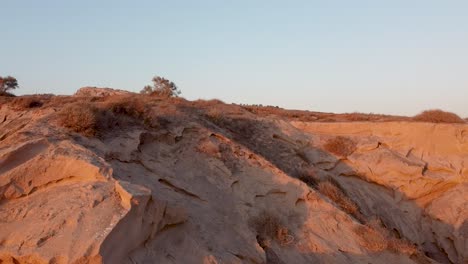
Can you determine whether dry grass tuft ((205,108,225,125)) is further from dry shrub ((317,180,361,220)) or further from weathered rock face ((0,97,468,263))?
dry shrub ((317,180,361,220))

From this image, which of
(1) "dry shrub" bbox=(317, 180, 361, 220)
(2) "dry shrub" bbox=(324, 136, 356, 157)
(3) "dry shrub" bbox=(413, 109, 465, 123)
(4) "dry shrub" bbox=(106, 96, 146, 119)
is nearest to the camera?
(4) "dry shrub" bbox=(106, 96, 146, 119)

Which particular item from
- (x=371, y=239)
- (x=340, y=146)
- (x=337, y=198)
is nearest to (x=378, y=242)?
(x=371, y=239)

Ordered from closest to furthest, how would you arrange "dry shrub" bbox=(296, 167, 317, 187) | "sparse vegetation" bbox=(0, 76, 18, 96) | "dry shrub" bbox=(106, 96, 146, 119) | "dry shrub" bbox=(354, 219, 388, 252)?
"dry shrub" bbox=(354, 219, 388, 252)
"dry shrub" bbox=(106, 96, 146, 119)
"dry shrub" bbox=(296, 167, 317, 187)
"sparse vegetation" bbox=(0, 76, 18, 96)

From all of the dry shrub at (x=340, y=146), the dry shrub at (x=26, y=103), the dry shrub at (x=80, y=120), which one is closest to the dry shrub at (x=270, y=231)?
the dry shrub at (x=80, y=120)

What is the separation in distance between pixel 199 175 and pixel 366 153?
680 centimetres

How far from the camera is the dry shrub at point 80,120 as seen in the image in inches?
328

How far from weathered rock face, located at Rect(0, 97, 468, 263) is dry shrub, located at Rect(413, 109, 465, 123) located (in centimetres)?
80

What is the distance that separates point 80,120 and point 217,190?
303 cm

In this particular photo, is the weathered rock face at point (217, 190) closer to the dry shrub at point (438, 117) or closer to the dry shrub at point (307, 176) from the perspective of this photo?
the dry shrub at point (307, 176)

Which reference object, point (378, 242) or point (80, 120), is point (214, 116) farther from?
point (378, 242)

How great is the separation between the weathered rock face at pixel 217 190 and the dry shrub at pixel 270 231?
Result: 0.05m

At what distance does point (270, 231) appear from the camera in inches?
361

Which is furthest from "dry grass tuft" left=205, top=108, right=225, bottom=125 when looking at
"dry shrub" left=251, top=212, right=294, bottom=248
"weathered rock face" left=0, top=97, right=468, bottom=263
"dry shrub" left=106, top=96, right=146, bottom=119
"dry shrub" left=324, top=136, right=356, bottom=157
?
"dry shrub" left=251, top=212, right=294, bottom=248

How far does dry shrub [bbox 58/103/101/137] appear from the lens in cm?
834
